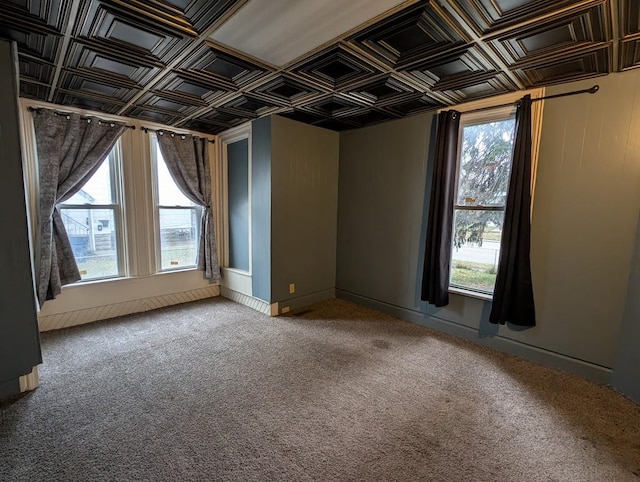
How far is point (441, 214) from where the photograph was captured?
116 inches

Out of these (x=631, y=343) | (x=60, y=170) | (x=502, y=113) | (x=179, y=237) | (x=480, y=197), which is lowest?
(x=631, y=343)

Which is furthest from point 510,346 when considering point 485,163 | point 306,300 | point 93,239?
point 93,239

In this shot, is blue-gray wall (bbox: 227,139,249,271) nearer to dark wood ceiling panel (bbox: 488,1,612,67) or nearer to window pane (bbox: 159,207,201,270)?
window pane (bbox: 159,207,201,270)

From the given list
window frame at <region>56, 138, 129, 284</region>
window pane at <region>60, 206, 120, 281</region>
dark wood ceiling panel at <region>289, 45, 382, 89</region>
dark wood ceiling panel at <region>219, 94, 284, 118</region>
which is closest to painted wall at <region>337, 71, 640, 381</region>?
dark wood ceiling panel at <region>289, 45, 382, 89</region>

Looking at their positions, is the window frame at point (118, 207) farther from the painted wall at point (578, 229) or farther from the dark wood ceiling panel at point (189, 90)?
the painted wall at point (578, 229)

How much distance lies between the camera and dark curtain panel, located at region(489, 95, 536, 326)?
8.06ft

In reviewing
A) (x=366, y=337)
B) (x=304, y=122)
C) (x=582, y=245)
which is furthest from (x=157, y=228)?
(x=582, y=245)

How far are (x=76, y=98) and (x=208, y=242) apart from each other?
6.78ft

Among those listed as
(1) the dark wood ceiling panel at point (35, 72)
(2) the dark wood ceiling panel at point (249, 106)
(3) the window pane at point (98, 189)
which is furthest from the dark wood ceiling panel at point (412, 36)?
(3) the window pane at point (98, 189)

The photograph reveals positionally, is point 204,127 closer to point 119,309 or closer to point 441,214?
point 119,309

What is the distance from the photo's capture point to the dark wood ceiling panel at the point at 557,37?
1.59m

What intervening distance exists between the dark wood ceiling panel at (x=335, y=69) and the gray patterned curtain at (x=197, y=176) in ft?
7.18

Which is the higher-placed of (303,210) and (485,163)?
(485,163)

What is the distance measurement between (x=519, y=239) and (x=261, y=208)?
2694 millimetres
